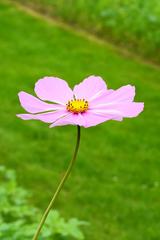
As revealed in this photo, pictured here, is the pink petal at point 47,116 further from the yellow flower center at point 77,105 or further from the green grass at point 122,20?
the green grass at point 122,20

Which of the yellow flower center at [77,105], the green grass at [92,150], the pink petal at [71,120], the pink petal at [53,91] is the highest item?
the green grass at [92,150]

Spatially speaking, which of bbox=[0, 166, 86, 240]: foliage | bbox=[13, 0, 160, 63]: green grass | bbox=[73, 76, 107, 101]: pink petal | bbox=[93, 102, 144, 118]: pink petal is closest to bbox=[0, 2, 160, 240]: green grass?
bbox=[13, 0, 160, 63]: green grass

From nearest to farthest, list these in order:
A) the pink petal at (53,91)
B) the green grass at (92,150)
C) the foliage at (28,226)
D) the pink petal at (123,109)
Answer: the pink petal at (123,109), the pink petal at (53,91), the foliage at (28,226), the green grass at (92,150)

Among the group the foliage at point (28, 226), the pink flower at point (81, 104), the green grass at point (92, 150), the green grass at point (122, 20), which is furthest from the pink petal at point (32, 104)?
the green grass at point (122, 20)

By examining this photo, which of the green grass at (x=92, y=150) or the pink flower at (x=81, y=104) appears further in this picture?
the green grass at (x=92, y=150)

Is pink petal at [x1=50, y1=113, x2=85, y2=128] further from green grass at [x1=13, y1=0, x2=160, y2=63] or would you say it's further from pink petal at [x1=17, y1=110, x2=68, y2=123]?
green grass at [x1=13, y1=0, x2=160, y2=63]

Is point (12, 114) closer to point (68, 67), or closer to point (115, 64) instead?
point (68, 67)

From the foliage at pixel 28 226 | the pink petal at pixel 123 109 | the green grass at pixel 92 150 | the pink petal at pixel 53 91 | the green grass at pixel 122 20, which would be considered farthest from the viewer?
the green grass at pixel 122 20

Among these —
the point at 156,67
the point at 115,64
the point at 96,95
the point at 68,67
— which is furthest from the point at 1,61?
the point at 96,95
